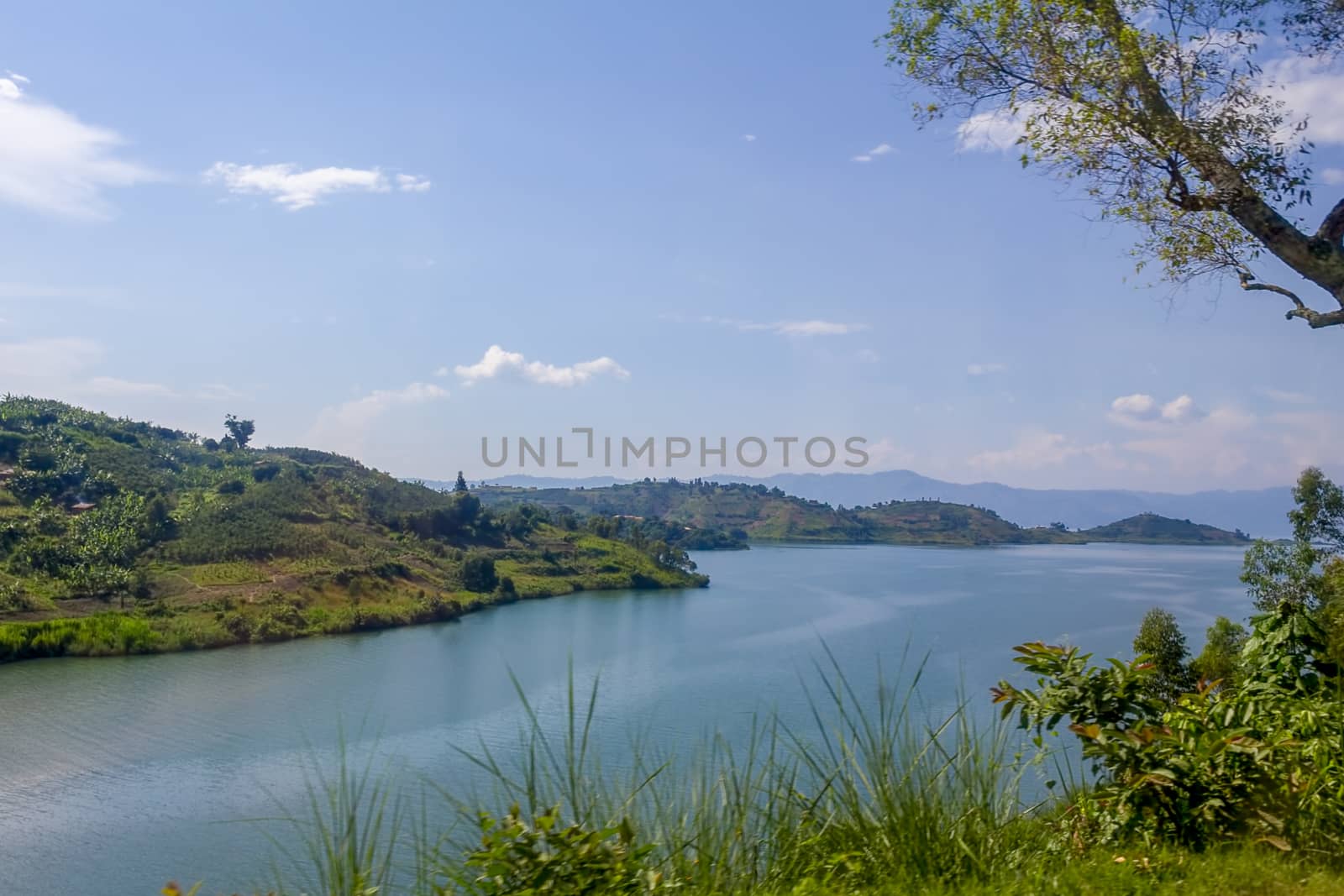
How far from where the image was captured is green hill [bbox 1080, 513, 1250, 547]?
80188mm

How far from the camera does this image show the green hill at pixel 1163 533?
263 ft

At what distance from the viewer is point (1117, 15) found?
411cm

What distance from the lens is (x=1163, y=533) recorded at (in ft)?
281

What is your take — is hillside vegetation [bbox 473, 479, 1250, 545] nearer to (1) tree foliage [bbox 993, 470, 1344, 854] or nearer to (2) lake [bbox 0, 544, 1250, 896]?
(2) lake [bbox 0, 544, 1250, 896]

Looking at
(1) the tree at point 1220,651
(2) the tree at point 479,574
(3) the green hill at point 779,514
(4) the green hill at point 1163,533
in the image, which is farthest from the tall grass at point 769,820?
(4) the green hill at point 1163,533

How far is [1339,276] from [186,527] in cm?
3759

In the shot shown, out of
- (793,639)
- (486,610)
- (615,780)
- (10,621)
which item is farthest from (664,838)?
(486,610)

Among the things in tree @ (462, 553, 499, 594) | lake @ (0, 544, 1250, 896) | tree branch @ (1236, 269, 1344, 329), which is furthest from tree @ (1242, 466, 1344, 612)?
tree @ (462, 553, 499, 594)

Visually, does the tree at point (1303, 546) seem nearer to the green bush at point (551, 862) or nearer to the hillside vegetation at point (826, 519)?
the green bush at point (551, 862)

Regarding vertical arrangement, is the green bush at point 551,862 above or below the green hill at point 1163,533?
above

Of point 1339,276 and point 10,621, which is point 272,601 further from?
point 1339,276

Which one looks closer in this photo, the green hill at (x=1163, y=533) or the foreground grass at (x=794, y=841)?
the foreground grass at (x=794, y=841)

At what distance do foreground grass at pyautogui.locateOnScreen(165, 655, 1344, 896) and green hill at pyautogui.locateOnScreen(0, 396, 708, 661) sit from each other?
87.8 ft

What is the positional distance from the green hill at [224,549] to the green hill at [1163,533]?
53.1 metres
